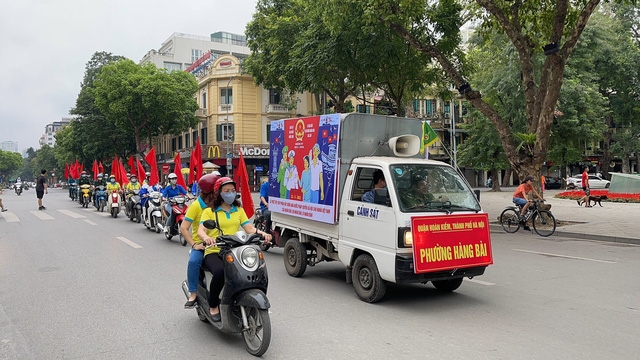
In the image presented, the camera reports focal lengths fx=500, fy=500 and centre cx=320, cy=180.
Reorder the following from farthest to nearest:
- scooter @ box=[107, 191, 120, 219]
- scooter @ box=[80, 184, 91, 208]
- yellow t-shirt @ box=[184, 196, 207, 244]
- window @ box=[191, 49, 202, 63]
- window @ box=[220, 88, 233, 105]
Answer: window @ box=[191, 49, 202, 63] → window @ box=[220, 88, 233, 105] → scooter @ box=[80, 184, 91, 208] → scooter @ box=[107, 191, 120, 219] → yellow t-shirt @ box=[184, 196, 207, 244]

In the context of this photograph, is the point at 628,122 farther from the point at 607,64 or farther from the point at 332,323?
the point at 332,323

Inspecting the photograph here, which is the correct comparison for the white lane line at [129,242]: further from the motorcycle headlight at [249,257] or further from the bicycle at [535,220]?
the bicycle at [535,220]

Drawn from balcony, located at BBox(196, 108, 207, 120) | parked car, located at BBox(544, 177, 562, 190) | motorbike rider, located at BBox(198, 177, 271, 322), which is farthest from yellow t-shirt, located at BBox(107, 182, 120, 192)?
parked car, located at BBox(544, 177, 562, 190)

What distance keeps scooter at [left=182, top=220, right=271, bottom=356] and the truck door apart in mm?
1854

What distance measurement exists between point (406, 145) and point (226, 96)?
3763cm

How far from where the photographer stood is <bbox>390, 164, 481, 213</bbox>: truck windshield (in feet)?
20.1

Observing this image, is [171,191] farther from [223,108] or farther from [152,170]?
[223,108]

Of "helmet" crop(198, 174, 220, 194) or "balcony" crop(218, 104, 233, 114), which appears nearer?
"helmet" crop(198, 174, 220, 194)

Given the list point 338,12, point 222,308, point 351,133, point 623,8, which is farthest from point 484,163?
point 222,308

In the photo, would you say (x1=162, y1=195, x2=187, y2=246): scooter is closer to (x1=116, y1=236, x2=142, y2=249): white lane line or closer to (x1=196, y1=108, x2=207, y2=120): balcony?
(x1=116, y1=236, x2=142, y2=249): white lane line

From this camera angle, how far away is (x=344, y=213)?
6859 mm

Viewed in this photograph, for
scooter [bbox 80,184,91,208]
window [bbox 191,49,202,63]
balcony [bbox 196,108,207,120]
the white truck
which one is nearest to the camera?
the white truck

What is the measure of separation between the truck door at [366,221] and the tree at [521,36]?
8048mm

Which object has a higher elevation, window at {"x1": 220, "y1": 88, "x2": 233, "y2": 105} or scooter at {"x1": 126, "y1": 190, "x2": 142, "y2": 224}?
window at {"x1": 220, "y1": 88, "x2": 233, "y2": 105}
